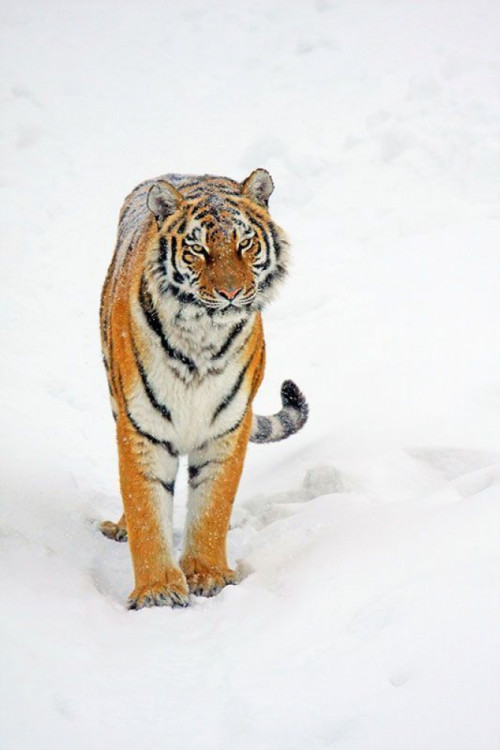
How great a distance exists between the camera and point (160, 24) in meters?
9.77

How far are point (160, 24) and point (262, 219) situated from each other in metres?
6.68

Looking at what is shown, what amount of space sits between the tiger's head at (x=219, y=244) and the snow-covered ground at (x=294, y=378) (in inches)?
34.3

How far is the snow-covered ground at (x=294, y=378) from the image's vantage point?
2.59 meters

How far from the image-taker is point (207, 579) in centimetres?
366

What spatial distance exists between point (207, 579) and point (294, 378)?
2.77 metres

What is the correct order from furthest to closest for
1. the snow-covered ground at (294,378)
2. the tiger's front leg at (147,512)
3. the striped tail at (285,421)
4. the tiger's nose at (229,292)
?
the striped tail at (285,421), the tiger's front leg at (147,512), the tiger's nose at (229,292), the snow-covered ground at (294,378)

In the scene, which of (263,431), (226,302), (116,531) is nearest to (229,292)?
(226,302)

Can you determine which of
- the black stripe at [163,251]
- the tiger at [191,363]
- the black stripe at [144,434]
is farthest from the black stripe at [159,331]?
the black stripe at [144,434]

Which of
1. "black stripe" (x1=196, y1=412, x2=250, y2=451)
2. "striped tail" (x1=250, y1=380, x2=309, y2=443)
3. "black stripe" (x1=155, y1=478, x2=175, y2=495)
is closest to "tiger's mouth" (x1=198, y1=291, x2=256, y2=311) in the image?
"black stripe" (x1=196, y1=412, x2=250, y2=451)

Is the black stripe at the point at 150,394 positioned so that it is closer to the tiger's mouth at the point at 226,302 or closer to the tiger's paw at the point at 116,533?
the tiger's mouth at the point at 226,302

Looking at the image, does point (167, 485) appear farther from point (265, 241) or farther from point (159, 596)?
point (265, 241)

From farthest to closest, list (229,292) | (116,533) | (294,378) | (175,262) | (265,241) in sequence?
1. (294,378)
2. (116,533)
3. (265,241)
4. (175,262)
5. (229,292)

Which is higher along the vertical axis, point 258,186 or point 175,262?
point 258,186

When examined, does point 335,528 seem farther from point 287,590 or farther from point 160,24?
point 160,24
